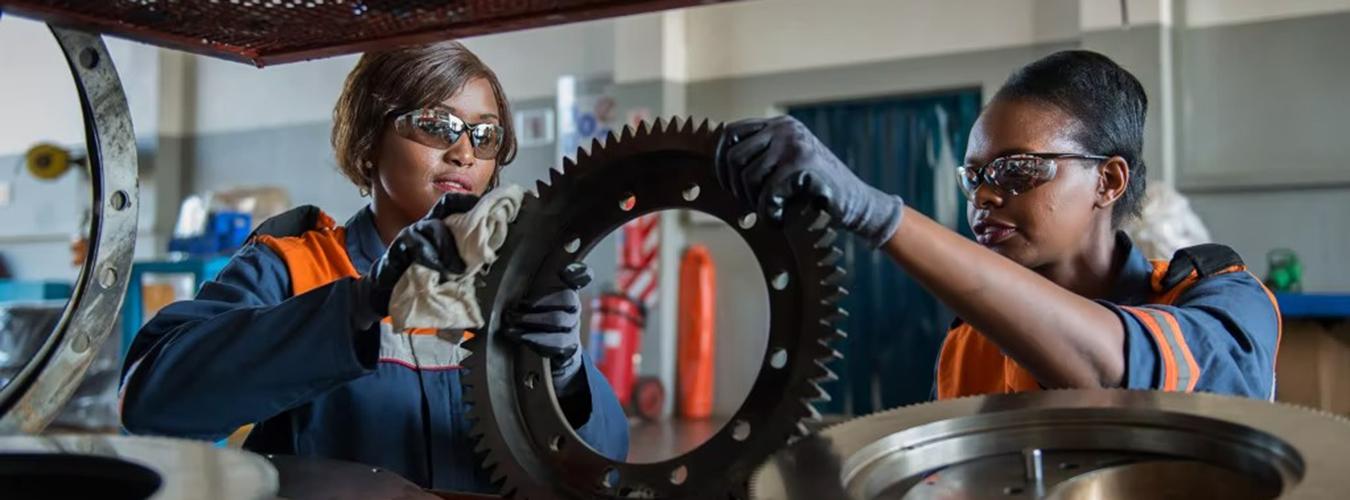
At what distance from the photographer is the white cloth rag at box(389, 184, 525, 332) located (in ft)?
3.43

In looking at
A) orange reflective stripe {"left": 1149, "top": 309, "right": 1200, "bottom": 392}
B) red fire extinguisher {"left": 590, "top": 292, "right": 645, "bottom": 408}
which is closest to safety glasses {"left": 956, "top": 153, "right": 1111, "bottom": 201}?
orange reflective stripe {"left": 1149, "top": 309, "right": 1200, "bottom": 392}

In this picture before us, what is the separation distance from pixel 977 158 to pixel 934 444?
2.33 ft

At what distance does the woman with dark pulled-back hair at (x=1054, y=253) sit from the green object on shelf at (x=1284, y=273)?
3.54m

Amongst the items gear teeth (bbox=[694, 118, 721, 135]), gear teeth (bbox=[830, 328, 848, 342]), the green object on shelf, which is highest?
gear teeth (bbox=[694, 118, 721, 135])

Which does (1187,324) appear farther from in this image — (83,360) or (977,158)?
(83,360)

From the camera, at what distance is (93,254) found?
45.6 inches

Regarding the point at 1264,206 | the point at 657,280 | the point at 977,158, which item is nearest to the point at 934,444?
the point at 977,158

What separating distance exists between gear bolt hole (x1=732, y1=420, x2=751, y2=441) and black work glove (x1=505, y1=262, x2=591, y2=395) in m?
0.25

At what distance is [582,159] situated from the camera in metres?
1.10

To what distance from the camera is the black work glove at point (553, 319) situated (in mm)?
1133

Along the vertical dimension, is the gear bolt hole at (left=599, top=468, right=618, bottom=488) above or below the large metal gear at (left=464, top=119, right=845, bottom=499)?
below

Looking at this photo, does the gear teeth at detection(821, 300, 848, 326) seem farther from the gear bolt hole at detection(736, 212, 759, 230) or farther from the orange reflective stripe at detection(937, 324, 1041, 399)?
the orange reflective stripe at detection(937, 324, 1041, 399)

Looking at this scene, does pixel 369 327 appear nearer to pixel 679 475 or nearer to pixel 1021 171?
pixel 679 475

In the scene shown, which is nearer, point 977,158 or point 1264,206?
point 977,158
